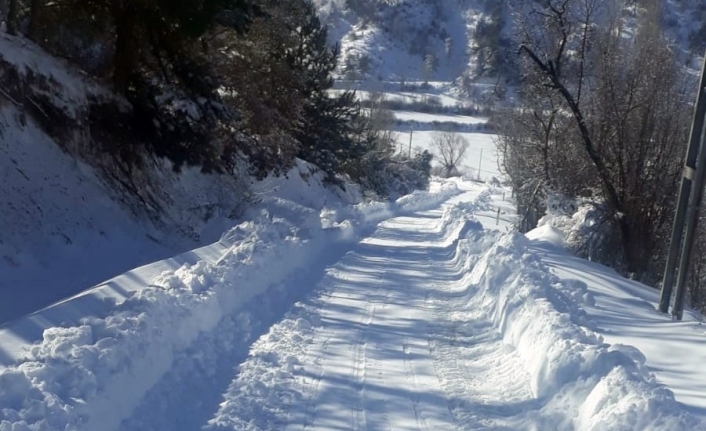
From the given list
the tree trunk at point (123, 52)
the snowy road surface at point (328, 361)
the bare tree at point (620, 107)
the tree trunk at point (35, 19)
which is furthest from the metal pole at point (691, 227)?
the tree trunk at point (35, 19)

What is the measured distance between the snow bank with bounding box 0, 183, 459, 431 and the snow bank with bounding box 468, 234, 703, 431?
3726 millimetres

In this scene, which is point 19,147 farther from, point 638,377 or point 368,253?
point 638,377

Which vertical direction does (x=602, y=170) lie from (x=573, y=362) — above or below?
above

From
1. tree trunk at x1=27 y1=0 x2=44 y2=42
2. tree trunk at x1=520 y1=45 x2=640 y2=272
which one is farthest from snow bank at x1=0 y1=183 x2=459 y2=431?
tree trunk at x1=520 y1=45 x2=640 y2=272

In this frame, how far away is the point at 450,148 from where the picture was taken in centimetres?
13038

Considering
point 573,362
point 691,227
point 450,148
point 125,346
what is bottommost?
point 125,346

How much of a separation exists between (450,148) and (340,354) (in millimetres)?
123597

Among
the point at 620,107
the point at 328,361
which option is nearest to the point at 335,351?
the point at 328,361

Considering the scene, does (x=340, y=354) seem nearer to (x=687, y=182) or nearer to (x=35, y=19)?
(x=687, y=182)

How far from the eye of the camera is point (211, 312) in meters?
9.28

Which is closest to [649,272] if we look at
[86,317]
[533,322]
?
[533,322]

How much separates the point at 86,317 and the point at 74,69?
1115cm

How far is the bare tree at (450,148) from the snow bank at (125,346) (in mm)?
119237

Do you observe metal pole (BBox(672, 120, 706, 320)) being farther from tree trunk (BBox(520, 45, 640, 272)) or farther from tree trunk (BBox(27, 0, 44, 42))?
tree trunk (BBox(27, 0, 44, 42))
